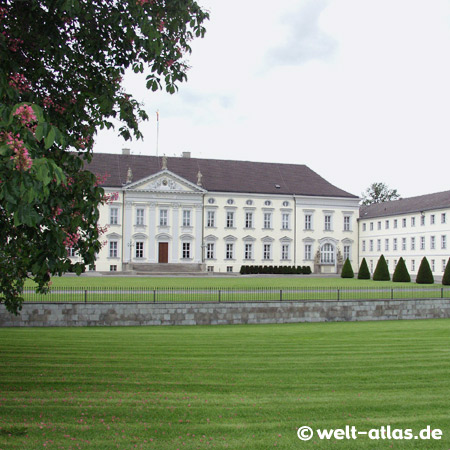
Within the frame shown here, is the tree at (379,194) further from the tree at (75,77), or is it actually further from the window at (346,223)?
the tree at (75,77)

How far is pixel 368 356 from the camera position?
1329 cm

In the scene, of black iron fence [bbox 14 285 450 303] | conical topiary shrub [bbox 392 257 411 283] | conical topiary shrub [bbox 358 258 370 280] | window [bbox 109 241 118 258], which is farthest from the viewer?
window [bbox 109 241 118 258]

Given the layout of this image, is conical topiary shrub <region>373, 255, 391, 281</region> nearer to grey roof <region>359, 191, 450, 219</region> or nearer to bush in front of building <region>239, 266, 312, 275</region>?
grey roof <region>359, 191, 450, 219</region>

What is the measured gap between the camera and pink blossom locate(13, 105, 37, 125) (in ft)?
15.0

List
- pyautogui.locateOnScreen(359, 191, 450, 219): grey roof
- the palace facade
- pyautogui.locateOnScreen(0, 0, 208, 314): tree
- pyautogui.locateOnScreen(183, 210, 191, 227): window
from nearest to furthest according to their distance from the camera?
pyautogui.locateOnScreen(0, 0, 208, 314): tree → pyautogui.locateOnScreen(359, 191, 450, 219): grey roof → the palace facade → pyautogui.locateOnScreen(183, 210, 191, 227): window

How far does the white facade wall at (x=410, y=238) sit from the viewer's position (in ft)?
164

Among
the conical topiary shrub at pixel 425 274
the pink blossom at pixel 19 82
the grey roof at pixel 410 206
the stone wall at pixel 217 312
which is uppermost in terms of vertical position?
the grey roof at pixel 410 206

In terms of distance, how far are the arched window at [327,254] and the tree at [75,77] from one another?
51511 mm

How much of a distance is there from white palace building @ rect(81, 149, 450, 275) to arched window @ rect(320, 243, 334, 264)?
0.39ft

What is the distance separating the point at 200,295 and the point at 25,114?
20.7 metres

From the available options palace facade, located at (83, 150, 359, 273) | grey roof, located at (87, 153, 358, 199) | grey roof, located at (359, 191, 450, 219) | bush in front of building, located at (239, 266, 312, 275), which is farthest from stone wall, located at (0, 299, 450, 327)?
grey roof, located at (87, 153, 358, 199)

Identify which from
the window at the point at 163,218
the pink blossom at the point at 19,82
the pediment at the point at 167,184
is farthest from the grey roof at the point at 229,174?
the pink blossom at the point at 19,82

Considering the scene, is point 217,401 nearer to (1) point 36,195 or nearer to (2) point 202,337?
(1) point 36,195

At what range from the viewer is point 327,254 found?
59.7m
